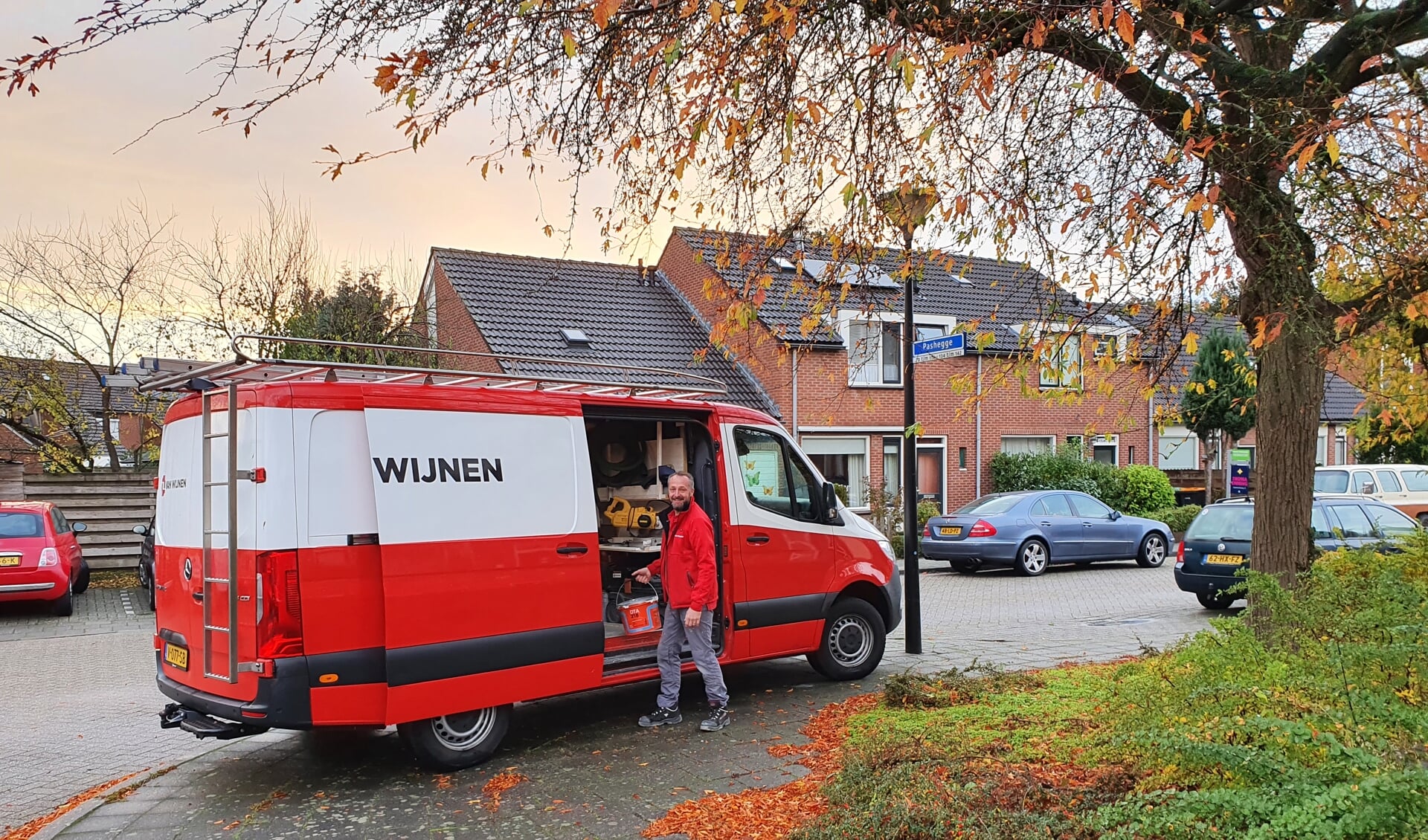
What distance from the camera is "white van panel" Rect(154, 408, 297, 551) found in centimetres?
543

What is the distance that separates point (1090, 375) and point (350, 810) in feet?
17.7

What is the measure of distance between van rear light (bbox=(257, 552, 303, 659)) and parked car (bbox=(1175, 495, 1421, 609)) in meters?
11.0

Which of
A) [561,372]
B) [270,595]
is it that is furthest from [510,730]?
[561,372]

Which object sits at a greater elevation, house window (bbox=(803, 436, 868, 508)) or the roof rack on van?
the roof rack on van

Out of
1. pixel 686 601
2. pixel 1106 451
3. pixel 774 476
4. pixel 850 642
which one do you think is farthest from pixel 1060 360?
pixel 1106 451

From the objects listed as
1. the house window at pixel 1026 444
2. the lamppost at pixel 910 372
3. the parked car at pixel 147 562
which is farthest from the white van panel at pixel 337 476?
the house window at pixel 1026 444

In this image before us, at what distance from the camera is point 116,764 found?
679 centimetres

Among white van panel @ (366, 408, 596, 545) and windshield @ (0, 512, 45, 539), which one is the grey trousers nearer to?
white van panel @ (366, 408, 596, 545)

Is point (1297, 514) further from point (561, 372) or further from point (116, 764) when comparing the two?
point (561, 372)

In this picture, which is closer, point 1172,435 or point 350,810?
point 350,810

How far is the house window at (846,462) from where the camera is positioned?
930 inches

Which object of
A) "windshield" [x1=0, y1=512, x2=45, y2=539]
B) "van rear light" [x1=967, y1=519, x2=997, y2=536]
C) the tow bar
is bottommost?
the tow bar

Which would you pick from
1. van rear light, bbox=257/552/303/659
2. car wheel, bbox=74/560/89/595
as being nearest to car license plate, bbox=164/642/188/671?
van rear light, bbox=257/552/303/659

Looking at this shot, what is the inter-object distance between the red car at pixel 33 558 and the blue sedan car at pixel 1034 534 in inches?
540
